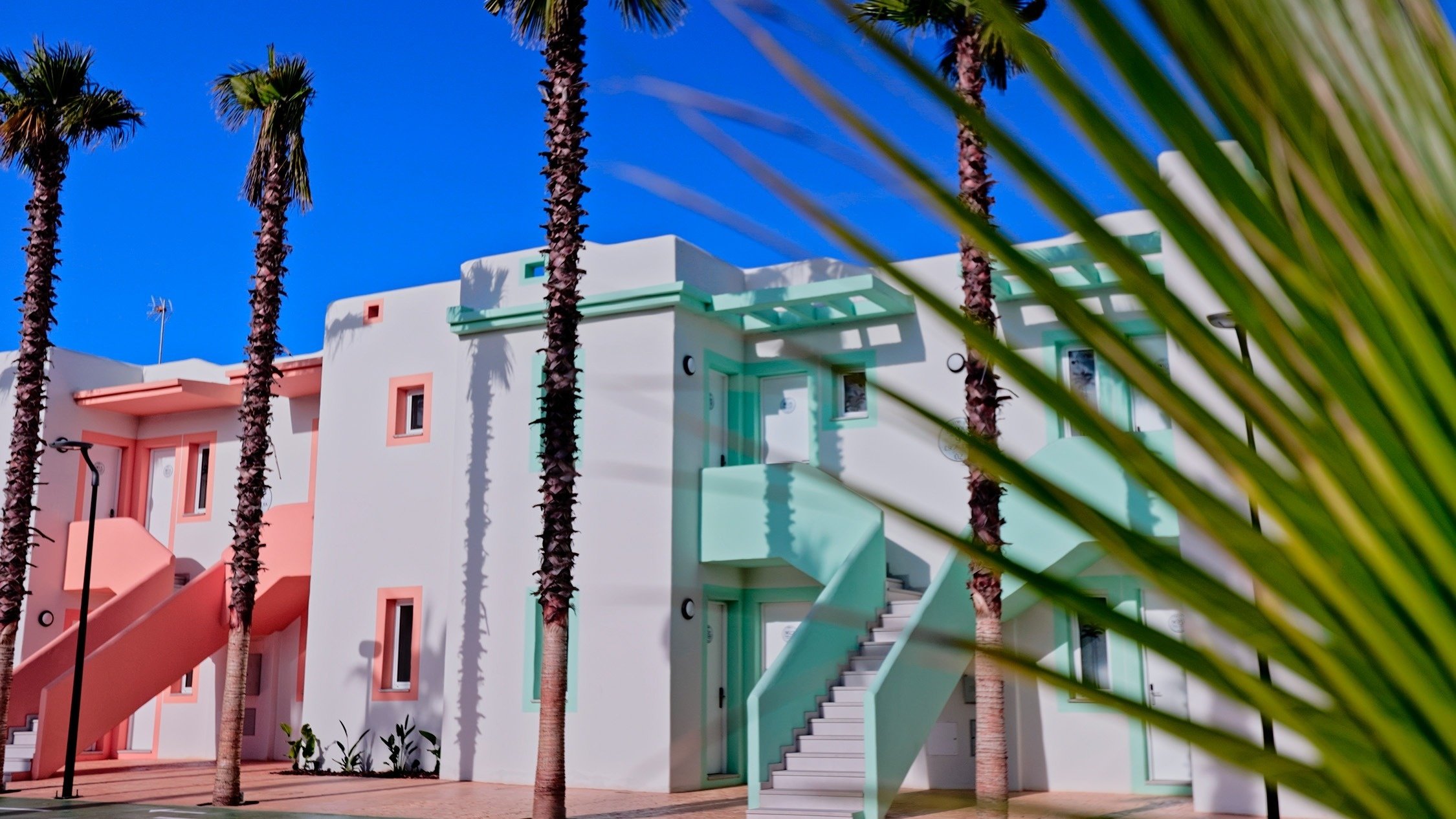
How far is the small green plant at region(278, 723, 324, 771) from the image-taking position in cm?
2233

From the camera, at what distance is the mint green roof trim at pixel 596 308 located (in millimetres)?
19219

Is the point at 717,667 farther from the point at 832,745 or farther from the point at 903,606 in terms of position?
the point at 832,745

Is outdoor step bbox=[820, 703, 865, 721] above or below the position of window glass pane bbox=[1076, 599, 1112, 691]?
below

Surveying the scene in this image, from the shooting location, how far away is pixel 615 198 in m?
1.37

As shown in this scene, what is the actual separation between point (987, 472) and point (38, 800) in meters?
20.7

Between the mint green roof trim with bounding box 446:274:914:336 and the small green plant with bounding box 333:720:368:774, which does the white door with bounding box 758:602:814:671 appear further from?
the small green plant with bounding box 333:720:368:774

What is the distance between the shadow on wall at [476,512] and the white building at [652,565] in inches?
1.8

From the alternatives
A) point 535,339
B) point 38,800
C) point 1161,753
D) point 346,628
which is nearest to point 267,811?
point 38,800

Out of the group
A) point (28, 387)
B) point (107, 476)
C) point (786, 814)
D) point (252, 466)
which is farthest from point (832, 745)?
point (107, 476)

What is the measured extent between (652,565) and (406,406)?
6.87m

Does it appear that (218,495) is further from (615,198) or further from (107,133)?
(615,198)

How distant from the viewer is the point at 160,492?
29312mm

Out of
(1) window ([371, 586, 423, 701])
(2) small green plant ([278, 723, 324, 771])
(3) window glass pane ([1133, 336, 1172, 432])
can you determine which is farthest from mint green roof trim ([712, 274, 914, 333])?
(2) small green plant ([278, 723, 324, 771])

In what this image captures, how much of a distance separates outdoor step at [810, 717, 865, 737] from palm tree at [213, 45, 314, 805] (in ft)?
24.5
